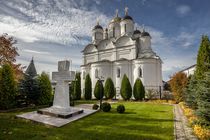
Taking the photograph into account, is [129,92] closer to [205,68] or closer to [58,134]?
[205,68]

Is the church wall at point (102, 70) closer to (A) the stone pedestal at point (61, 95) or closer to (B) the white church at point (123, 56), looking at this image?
(B) the white church at point (123, 56)

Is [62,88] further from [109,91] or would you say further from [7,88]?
[109,91]

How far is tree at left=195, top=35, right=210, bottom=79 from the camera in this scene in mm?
9789

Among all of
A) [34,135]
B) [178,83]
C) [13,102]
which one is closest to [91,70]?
[178,83]

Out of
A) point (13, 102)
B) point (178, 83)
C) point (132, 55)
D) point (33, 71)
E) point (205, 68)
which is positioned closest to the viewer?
point (205, 68)

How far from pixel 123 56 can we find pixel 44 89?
63.4 ft

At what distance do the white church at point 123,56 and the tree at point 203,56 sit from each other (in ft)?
50.2

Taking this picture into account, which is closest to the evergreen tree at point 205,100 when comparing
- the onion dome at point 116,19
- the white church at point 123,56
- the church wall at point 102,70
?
the white church at point 123,56

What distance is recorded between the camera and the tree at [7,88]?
11805 millimetres

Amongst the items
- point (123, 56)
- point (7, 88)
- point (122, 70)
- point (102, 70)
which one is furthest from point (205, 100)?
point (123, 56)

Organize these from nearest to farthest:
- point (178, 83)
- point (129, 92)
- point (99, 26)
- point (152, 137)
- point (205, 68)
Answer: point (152, 137) → point (205, 68) → point (178, 83) → point (129, 92) → point (99, 26)

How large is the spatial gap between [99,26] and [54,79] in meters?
30.7

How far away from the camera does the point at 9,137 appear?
19.5 feet

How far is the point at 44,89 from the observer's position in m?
15.4
